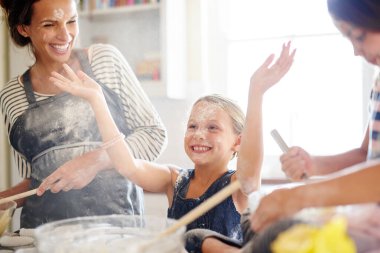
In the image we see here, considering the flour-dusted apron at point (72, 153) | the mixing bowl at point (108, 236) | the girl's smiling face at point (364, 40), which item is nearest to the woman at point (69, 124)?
the flour-dusted apron at point (72, 153)

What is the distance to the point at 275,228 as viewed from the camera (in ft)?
1.44

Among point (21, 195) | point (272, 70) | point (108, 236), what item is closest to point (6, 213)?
point (21, 195)

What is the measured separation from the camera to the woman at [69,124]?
74cm

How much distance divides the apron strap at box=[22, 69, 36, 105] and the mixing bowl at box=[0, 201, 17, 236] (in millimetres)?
164

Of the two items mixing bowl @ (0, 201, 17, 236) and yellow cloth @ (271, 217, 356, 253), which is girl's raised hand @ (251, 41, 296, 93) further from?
mixing bowl @ (0, 201, 17, 236)

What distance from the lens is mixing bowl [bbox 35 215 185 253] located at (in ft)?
1.67

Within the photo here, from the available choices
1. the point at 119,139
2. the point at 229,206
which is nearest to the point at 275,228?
the point at 229,206

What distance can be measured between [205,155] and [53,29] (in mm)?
305

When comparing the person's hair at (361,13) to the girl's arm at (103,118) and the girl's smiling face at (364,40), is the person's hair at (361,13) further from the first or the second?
the girl's arm at (103,118)

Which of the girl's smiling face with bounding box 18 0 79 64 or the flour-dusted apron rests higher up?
the girl's smiling face with bounding box 18 0 79 64

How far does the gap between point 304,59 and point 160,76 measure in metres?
0.23

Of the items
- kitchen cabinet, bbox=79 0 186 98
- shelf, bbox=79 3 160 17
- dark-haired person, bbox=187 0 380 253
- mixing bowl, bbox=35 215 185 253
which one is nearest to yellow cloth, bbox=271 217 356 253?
dark-haired person, bbox=187 0 380 253

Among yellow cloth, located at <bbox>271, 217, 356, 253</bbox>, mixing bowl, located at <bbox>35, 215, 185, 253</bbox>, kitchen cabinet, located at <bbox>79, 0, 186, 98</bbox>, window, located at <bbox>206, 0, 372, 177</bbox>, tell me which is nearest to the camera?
yellow cloth, located at <bbox>271, 217, 356, 253</bbox>

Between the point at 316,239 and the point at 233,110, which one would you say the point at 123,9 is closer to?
the point at 233,110
